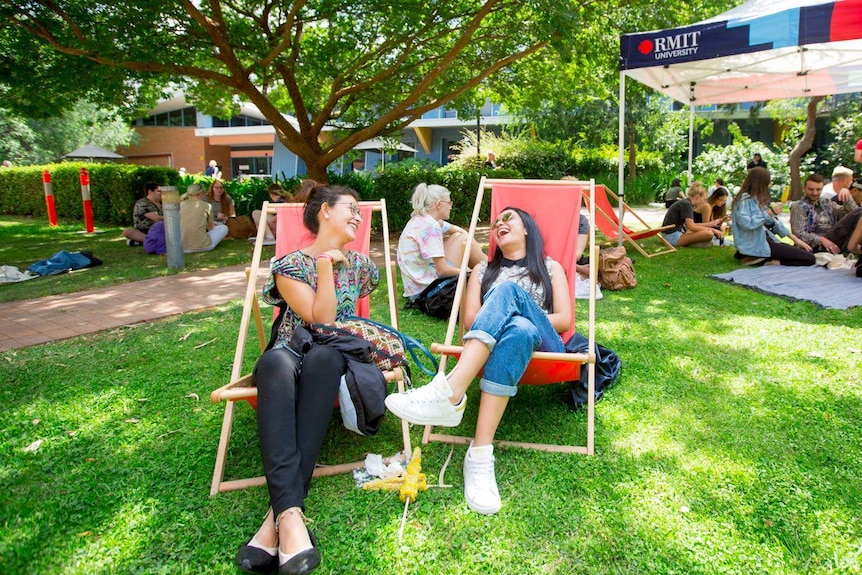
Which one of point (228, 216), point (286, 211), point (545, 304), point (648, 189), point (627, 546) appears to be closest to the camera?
point (627, 546)

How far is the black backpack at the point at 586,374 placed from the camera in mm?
2967

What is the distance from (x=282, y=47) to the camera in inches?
294

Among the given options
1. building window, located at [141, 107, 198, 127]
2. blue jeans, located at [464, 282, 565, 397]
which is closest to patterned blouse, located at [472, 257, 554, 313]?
blue jeans, located at [464, 282, 565, 397]

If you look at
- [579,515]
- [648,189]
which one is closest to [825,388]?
[579,515]

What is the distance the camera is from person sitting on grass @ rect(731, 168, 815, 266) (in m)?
6.34

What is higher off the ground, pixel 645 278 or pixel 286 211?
pixel 286 211

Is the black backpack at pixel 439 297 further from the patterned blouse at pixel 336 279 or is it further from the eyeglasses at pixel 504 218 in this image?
the patterned blouse at pixel 336 279

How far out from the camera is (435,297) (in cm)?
460

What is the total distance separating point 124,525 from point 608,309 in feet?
13.1

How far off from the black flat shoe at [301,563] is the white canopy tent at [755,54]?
607 cm

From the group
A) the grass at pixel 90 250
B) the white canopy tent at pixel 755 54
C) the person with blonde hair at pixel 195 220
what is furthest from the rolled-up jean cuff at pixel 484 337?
the person with blonde hair at pixel 195 220

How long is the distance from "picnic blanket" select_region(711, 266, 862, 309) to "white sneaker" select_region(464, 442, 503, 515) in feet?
12.8

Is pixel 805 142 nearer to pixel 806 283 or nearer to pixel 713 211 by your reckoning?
pixel 713 211

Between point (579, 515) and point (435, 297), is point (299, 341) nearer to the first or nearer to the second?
point (579, 515)
